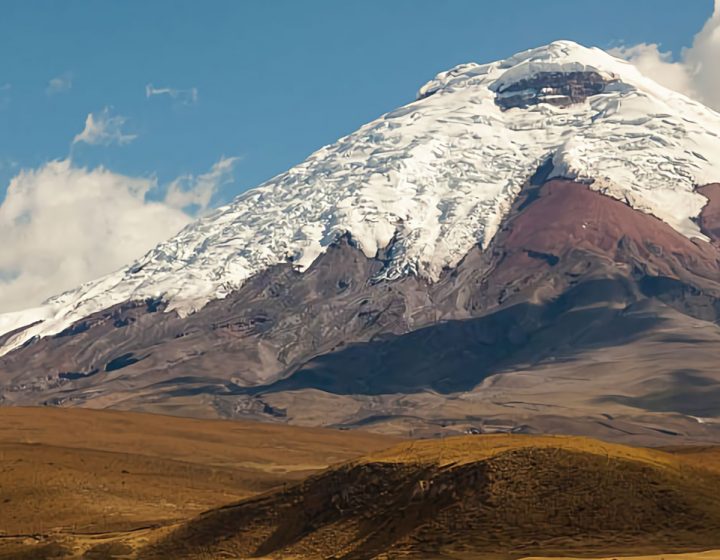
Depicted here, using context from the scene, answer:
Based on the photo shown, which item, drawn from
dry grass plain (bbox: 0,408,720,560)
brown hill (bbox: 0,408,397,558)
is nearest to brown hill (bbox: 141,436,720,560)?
dry grass plain (bbox: 0,408,720,560)

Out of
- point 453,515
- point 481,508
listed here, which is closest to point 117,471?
point 453,515

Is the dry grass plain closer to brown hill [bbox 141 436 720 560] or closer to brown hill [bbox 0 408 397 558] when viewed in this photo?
brown hill [bbox 141 436 720 560]

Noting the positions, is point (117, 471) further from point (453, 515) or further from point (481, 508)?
point (481, 508)

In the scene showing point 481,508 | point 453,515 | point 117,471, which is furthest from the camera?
point 117,471

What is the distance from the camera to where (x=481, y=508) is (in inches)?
2790

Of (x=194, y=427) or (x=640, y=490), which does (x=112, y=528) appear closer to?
(x=640, y=490)

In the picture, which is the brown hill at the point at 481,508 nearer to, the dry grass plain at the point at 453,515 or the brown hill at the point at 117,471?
the dry grass plain at the point at 453,515

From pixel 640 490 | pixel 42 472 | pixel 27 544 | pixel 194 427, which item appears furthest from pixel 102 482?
pixel 194 427

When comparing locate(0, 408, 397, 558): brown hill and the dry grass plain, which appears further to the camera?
locate(0, 408, 397, 558): brown hill

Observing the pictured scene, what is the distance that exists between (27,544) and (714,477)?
147 ft

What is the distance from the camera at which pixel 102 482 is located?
385ft

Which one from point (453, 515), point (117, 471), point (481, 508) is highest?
point (117, 471)

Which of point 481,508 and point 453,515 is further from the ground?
point 481,508

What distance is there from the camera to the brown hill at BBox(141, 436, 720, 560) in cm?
6712
